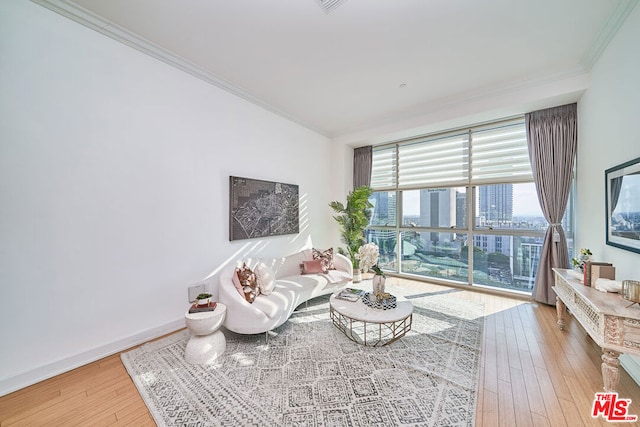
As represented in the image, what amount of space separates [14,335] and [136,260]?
933 mm

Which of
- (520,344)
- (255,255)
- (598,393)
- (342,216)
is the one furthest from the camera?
(342,216)

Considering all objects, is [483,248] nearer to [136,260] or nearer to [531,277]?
[531,277]

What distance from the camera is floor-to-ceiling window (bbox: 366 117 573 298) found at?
3922mm

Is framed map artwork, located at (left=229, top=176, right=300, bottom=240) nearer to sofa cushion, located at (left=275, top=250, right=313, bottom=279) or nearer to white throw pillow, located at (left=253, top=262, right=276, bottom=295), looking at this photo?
sofa cushion, located at (left=275, top=250, right=313, bottom=279)

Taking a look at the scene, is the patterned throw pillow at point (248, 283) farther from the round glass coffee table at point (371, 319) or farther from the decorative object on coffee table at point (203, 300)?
the round glass coffee table at point (371, 319)

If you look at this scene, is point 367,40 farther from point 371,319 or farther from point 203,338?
point 203,338

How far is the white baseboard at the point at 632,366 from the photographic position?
6.32 feet

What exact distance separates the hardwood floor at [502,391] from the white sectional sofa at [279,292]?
94cm

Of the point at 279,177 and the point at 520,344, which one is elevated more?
the point at 279,177

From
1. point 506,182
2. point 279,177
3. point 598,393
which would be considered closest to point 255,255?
point 279,177

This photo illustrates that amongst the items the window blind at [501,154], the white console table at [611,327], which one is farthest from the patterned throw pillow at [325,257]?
the window blind at [501,154]

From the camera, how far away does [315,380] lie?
197 cm

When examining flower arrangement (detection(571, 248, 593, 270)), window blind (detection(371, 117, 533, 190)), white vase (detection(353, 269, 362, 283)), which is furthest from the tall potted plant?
flower arrangement (detection(571, 248, 593, 270))

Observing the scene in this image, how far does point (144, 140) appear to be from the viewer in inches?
102
